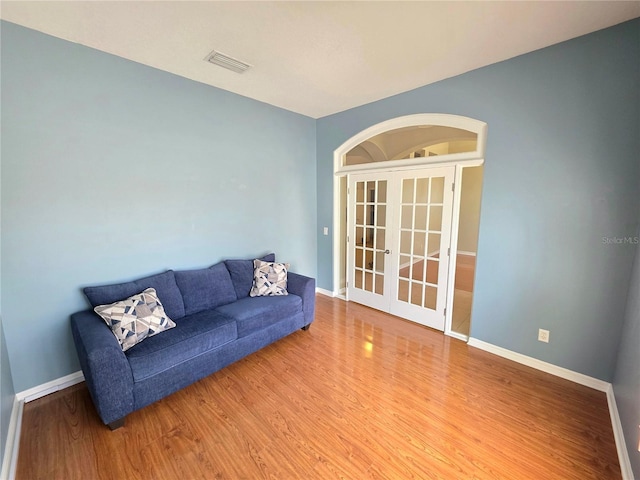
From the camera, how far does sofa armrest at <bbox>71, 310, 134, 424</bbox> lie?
1661 mm

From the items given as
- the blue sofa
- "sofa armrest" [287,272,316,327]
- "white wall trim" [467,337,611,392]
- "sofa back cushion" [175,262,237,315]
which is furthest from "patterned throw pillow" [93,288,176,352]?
"white wall trim" [467,337,611,392]

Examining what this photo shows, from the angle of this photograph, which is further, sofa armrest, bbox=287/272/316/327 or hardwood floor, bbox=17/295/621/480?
sofa armrest, bbox=287/272/316/327

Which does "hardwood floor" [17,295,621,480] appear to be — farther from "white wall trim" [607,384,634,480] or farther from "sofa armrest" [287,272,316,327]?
"sofa armrest" [287,272,316,327]

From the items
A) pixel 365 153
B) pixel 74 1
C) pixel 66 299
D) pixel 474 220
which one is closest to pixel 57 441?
pixel 66 299

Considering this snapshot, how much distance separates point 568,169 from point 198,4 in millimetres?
3036

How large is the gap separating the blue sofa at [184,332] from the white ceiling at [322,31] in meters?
1.97

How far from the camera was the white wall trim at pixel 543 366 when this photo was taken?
217cm

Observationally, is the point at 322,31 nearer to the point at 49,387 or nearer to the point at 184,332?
the point at 184,332

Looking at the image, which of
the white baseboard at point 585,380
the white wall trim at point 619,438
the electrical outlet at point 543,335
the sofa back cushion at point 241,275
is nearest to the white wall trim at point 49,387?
the sofa back cushion at point 241,275

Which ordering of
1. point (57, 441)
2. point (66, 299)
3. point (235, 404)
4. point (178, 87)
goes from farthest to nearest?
1. point (178, 87)
2. point (66, 299)
3. point (235, 404)
4. point (57, 441)

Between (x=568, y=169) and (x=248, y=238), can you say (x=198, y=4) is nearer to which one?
(x=248, y=238)

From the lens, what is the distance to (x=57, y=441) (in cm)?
169

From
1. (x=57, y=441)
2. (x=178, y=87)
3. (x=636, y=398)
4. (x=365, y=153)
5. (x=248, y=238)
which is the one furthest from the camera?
(x=365, y=153)

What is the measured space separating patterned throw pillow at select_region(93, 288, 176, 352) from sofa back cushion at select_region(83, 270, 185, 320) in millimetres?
105
